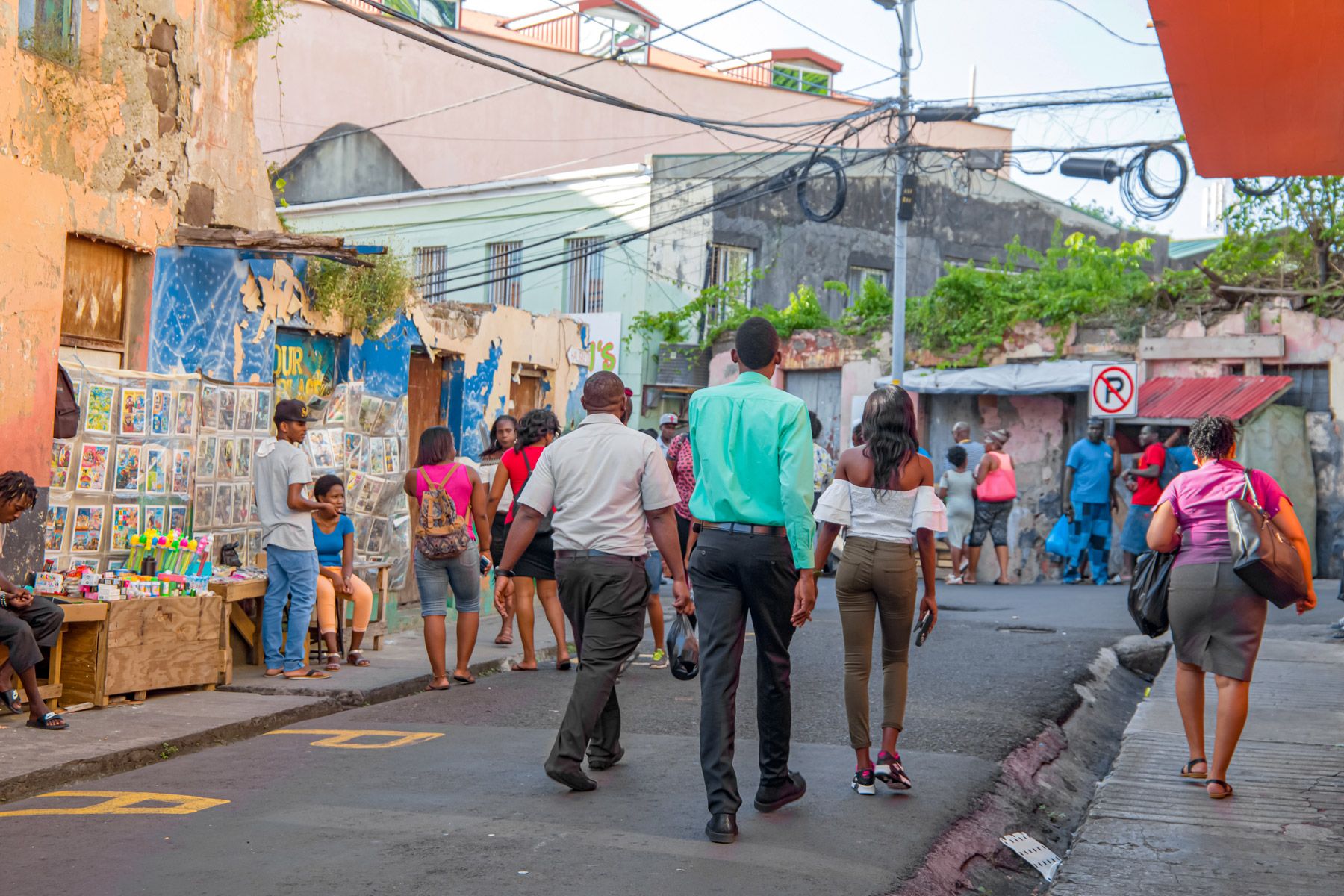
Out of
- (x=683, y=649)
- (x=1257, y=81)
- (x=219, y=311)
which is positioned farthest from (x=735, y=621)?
(x=219, y=311)

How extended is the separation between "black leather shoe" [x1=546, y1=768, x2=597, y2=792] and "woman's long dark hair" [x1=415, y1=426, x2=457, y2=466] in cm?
379

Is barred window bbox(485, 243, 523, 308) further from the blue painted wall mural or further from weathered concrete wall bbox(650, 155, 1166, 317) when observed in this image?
the blue painted wall mural

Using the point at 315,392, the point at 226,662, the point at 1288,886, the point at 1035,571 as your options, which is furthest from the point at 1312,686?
the point at 1035,571

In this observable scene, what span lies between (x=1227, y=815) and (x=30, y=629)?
6236 mm

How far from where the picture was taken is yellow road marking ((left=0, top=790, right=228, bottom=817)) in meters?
5.64

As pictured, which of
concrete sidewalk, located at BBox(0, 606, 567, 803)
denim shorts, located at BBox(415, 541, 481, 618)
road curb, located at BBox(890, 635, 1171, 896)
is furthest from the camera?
denim shorts, located at BBox(415, 541, 481, 618)

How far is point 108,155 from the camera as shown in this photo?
9.30 metres

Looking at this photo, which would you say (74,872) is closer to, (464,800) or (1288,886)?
(464,800)

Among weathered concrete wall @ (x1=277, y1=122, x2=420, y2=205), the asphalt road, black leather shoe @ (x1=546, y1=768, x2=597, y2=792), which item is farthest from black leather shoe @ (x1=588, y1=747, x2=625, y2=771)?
A: weathered concrete wall @ (x1=277, y1=122, x2=420, y2=205)

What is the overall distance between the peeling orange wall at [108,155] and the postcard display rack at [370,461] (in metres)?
1.71

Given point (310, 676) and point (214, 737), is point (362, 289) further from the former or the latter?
point (214, 737)

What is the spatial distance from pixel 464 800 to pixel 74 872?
158 centimetres

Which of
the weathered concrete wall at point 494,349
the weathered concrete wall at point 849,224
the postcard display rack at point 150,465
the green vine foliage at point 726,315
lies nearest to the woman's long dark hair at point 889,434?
the postcard display rack at point 150,465

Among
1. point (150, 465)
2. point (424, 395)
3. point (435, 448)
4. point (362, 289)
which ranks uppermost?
point (362, 289)
